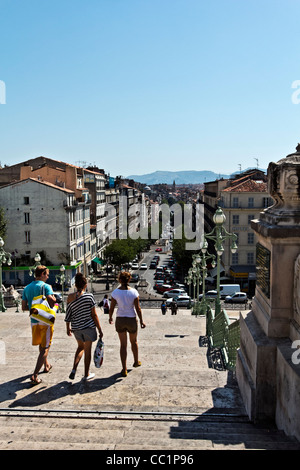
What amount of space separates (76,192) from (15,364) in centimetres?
4861

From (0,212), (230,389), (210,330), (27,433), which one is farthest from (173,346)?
(0,212)

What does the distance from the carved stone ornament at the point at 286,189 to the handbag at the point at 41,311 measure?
368 cm

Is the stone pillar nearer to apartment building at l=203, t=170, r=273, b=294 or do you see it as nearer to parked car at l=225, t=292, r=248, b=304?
parked car at l=225, t=292, r=248, b=304

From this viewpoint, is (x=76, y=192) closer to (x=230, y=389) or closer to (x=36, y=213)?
(x=36, y=213)

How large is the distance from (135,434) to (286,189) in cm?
348

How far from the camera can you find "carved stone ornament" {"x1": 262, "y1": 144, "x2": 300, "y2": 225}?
5938 millimetres

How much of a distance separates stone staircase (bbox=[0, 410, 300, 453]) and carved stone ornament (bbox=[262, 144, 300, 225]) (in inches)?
101

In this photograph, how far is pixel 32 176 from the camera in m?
54.2

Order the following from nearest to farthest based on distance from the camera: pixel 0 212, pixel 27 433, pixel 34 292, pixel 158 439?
1. pixel 158 439
2. pixel 27 433
3. pixel 34 292
4. pixel 0 212

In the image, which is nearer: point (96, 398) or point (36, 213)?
point (96, 398)

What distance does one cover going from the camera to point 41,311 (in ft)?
24.3

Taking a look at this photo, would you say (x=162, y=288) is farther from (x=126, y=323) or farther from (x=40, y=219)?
(x=126, y=323)

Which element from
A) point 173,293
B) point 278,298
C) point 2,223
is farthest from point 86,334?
point 2,223

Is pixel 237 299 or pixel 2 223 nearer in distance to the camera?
pixel 237 299
